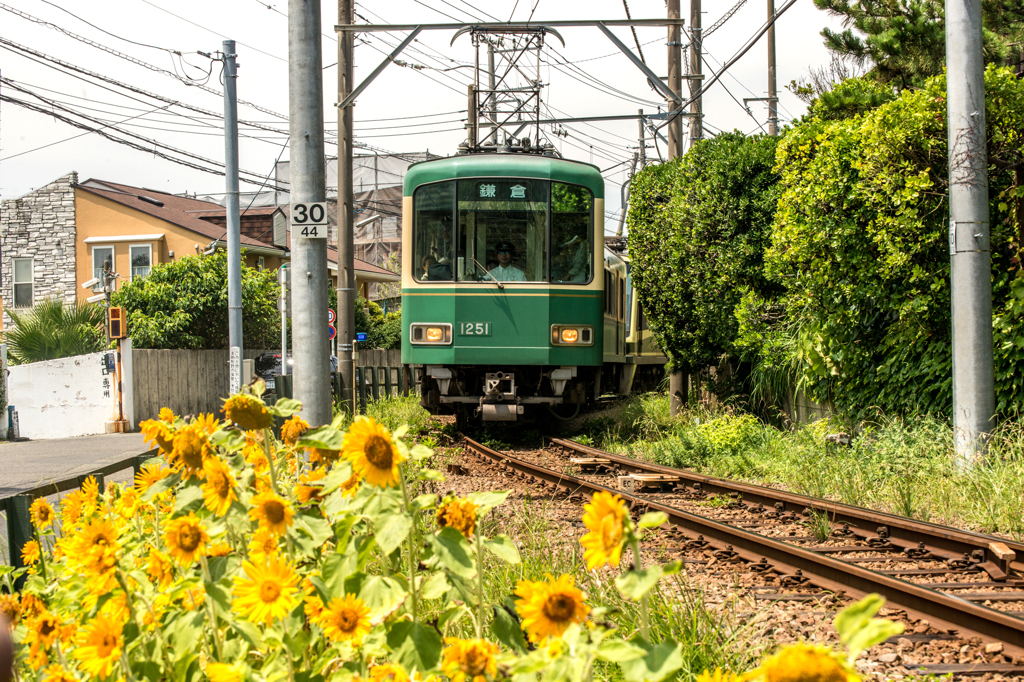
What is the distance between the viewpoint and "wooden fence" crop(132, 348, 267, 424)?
2188cm

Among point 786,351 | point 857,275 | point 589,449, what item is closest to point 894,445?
point 857,275

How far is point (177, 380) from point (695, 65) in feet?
49.1

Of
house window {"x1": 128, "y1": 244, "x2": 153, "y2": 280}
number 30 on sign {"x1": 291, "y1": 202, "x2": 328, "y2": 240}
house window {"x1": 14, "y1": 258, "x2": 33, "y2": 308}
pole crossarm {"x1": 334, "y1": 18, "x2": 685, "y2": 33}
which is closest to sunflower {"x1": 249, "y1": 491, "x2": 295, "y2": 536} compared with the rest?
number 30 on sign {"x1": 291, "y1": 202, "x2": 328, "y2": 240}

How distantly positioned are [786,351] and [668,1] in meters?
6.85

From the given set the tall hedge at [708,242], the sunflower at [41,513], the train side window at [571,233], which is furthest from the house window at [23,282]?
the sunflower at [41,513]

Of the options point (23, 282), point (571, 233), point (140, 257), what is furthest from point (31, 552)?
point (23, 282)

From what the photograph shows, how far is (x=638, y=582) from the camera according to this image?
1588 mm

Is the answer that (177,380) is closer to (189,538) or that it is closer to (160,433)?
(160,433)

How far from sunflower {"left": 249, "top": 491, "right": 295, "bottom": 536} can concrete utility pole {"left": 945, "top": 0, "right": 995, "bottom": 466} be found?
6756mm

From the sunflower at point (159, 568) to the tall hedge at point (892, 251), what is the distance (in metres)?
7.33

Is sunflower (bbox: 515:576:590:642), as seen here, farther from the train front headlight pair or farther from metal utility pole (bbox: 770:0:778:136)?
metal utility pole (bbox: 770:0:778:136)

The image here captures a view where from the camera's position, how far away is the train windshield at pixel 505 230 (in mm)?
11523

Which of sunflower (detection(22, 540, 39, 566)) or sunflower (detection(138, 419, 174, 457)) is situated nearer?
sunflower (detection(138, 419, 174, 457))

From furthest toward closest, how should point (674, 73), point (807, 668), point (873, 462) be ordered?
point (674, 73) → point (873, 462) → point (807, 668)
